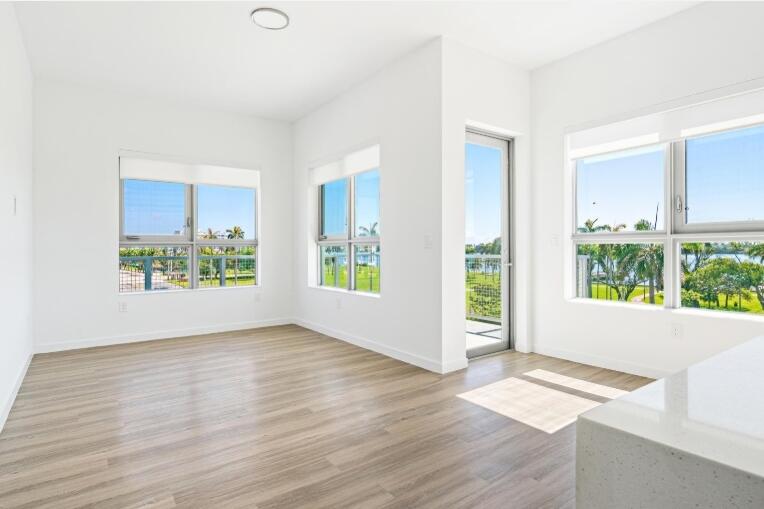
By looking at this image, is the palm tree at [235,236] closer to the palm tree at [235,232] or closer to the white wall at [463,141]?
the palm tree at [235,232]

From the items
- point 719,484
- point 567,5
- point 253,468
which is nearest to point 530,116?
point 567,5

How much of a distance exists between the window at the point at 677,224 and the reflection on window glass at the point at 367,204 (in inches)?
80.5

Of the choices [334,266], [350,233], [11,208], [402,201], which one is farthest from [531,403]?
[11,208]

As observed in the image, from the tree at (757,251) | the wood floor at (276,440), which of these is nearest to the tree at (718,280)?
the tree at (757,251)

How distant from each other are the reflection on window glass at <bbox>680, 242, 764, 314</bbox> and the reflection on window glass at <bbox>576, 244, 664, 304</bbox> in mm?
212

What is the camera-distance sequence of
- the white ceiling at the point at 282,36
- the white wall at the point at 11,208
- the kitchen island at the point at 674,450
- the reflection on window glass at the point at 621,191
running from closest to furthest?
the kitchen island at the point at 674,450 < the white wall at the point at 11,208 < the white ceiling at the point at 282,36 < the reflection on window glass at the point at 621,191

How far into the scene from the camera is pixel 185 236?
17.7ft

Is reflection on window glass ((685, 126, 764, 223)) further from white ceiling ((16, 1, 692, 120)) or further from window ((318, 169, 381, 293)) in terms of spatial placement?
window ((318, 169, 381, 293))

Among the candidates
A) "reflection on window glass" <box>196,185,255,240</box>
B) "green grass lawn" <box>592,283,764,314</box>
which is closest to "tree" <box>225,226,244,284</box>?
"reflection on window glass" <box>196,185,255,240</box>

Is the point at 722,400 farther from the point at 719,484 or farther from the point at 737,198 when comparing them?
the point at 737,198

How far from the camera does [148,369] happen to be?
12.4ft

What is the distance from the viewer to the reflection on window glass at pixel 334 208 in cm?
529

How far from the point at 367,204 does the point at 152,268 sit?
2757 mm

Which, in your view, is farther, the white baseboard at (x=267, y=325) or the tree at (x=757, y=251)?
the white baseboard at (x=267, y=325)
